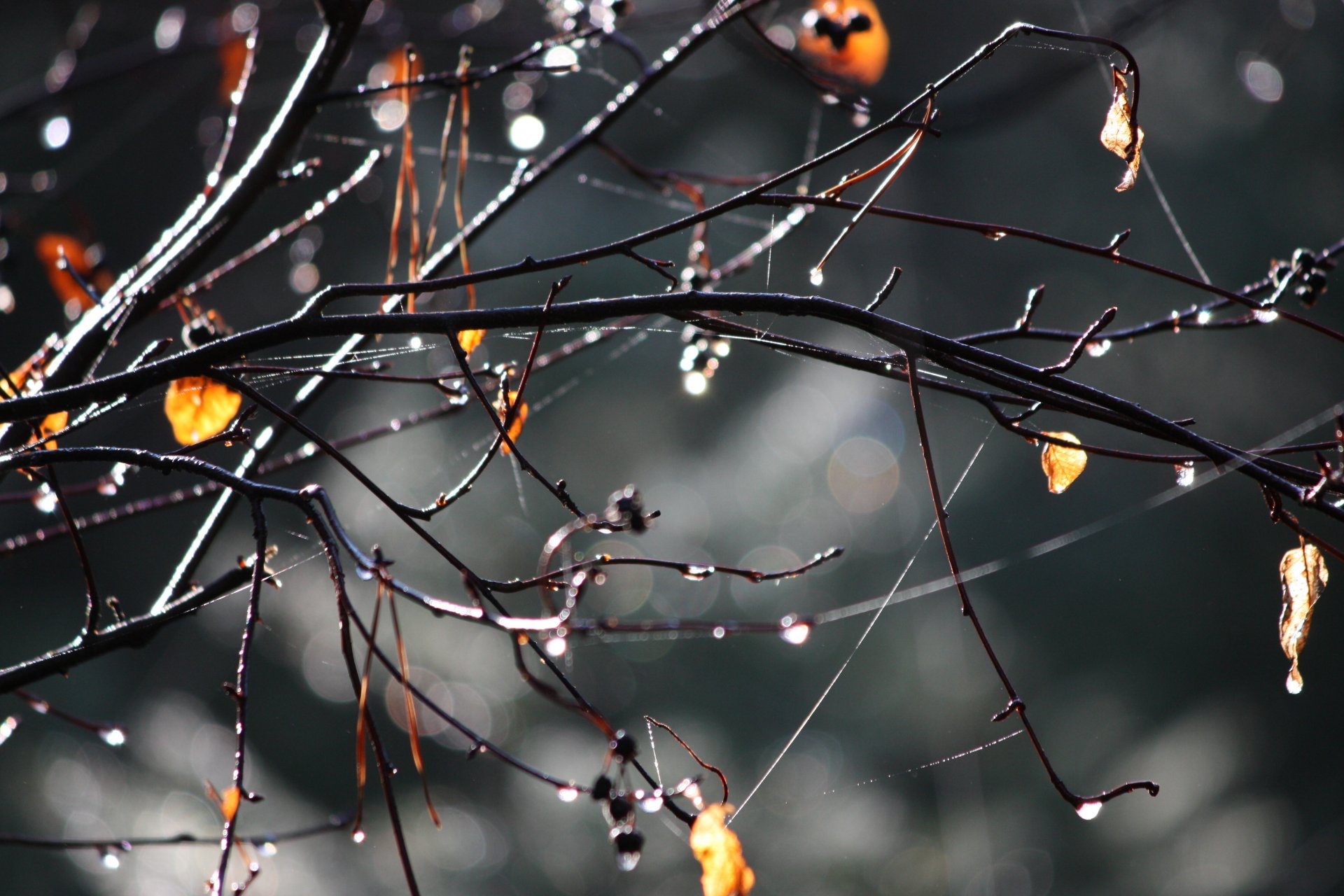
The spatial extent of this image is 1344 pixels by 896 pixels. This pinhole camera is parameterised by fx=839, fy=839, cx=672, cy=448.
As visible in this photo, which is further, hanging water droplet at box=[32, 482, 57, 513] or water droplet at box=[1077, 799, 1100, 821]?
hanging water droplet at box=[32, 482, 57, 513]

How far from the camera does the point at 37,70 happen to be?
7.10ft

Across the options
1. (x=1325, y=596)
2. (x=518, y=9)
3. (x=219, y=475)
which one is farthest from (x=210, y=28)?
(x=1325, y=596)

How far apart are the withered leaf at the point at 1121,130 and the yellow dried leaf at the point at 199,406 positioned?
62cm

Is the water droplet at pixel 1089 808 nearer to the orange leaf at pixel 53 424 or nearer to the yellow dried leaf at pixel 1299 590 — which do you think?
the yellow dried leaf at pixel 1299 590

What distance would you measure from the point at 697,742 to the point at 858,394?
3.23 ft

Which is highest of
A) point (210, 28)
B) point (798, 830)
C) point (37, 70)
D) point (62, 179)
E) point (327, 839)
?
point (37, 70)

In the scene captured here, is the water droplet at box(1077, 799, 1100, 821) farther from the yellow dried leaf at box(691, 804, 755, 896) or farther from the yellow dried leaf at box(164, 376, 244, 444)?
the yellow dried leaf at box(164, 376, 244, 444)

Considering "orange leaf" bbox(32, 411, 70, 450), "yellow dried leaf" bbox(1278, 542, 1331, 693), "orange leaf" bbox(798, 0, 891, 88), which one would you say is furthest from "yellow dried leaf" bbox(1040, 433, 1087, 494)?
"orange leaf" bbox(32, 411, 70, 450)

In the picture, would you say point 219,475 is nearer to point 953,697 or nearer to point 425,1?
point 953,697

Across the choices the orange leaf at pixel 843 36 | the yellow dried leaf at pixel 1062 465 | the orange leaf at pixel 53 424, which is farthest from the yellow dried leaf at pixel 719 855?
the orange leaf at pixel 843 36

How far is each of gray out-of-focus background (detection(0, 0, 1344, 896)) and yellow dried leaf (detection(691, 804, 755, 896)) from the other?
162 centimetres

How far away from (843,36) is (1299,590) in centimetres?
60

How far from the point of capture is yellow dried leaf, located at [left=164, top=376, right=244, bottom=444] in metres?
0.64

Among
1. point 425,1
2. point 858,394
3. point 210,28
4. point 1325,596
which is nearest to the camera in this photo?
point 210,28
